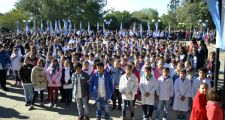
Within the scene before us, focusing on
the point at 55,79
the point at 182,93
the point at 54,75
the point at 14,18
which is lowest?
the point at 182,93

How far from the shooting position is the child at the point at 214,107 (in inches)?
240

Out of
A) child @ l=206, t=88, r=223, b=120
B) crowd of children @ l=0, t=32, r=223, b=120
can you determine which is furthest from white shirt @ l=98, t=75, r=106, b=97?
child @ l=206, t=88, r=223, b=120

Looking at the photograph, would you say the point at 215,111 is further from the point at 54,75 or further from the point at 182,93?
the point at 54,75

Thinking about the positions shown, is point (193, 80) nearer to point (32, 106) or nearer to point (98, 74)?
point (98, 74)

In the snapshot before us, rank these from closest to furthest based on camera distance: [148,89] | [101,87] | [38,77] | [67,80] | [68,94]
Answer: [148,89] → [101,87] → [38,77] → [67,80] → [68,94]

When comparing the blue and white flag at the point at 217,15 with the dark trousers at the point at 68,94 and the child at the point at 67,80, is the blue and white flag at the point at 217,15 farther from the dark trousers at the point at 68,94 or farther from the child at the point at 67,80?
the dark trousers at the point at 68,94

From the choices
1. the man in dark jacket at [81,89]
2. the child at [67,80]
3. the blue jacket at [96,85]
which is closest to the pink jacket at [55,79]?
the child at [67,80]

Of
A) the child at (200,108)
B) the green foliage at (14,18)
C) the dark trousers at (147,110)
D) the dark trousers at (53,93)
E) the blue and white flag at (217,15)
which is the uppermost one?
the green foliage at (14,18)

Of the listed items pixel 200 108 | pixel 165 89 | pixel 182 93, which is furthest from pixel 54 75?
pixel 200 108

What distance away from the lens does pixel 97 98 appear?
10.3m

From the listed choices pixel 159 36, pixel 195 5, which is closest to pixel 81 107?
pixel 159 36

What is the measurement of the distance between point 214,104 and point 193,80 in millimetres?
4004

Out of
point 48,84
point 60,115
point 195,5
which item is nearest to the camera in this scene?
point 60,115

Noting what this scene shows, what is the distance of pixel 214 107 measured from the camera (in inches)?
240
